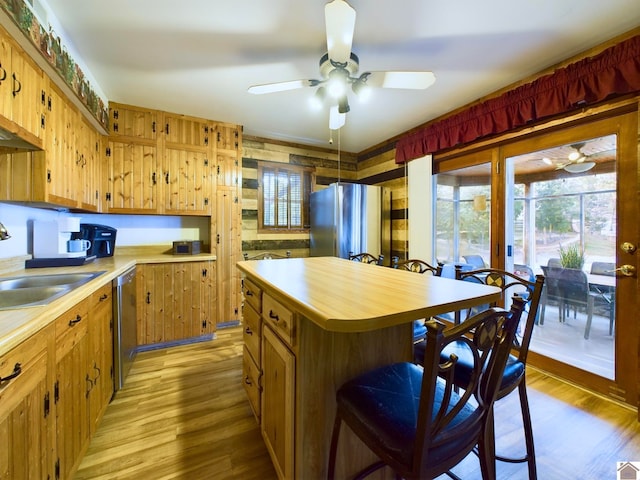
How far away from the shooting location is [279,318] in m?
1.17

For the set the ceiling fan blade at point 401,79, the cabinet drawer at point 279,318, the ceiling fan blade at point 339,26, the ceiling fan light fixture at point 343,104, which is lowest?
the cabinet drawer at point 279,318

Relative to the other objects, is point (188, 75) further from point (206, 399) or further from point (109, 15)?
point (206, 399)

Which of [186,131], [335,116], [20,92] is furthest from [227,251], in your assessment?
[20,92]

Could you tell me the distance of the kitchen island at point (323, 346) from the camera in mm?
881

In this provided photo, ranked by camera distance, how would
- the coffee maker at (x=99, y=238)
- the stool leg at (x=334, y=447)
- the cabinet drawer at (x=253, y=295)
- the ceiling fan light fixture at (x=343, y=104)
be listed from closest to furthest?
the stool leg at (x=334, y=447) → the cabinet drawer at (x=253, y=295) → the ceiling fan light fixture at (x=343, y=104) → the coffee maker at (x=99, y=238)

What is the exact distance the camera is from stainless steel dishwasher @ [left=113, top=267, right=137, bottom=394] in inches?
75.9

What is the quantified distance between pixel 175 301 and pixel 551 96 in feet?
12.4

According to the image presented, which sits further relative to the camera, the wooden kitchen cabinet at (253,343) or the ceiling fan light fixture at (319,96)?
the ceiling fan light fixture at (319,96)

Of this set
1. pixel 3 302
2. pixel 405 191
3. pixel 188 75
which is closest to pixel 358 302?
pixel 3 302

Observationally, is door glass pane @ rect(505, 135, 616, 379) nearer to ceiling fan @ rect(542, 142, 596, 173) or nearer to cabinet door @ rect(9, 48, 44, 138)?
ceiling fan @ rect(542, 142, 596, 173)

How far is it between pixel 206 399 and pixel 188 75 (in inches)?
102

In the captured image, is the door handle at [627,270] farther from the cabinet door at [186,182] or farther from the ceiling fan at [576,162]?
the cabinet door at [186,182]

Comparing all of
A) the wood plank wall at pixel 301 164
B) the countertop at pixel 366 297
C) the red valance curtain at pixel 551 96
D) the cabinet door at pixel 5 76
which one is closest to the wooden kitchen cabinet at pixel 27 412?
the countertop at pixel 366 297

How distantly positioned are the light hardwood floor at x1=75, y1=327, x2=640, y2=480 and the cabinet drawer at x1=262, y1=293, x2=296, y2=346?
79 centimetres
